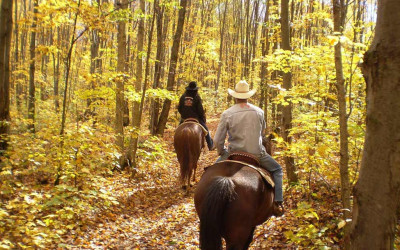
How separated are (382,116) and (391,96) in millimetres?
137

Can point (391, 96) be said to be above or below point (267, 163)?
above

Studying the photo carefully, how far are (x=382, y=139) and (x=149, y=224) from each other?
5247mm

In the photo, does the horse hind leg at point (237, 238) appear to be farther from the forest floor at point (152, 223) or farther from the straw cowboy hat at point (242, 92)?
the straw cowboy hat at point (242, 92)

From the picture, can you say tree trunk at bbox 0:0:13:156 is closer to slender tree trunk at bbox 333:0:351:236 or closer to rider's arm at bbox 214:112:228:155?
rider's arm at bbox 214:112:228:155

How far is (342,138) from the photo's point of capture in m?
3.49

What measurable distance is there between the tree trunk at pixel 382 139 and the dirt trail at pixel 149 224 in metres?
3.13

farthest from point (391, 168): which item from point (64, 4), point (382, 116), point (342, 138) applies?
point (64, 4)

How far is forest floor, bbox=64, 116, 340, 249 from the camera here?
5.11 meters

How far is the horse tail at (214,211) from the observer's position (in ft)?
10.4

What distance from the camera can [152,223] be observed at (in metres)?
6.18

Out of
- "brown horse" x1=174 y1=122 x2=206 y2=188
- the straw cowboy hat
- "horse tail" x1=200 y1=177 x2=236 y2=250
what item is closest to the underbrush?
"brown horse" x1=174 y1=122 x2=206 y2=188

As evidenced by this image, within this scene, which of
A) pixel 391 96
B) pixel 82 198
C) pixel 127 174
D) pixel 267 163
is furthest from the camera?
pixel 127 174

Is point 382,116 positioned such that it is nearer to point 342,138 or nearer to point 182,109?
point 342,138

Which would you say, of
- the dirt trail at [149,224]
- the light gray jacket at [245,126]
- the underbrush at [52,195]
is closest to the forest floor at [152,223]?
the dirt trail at [149,224]
